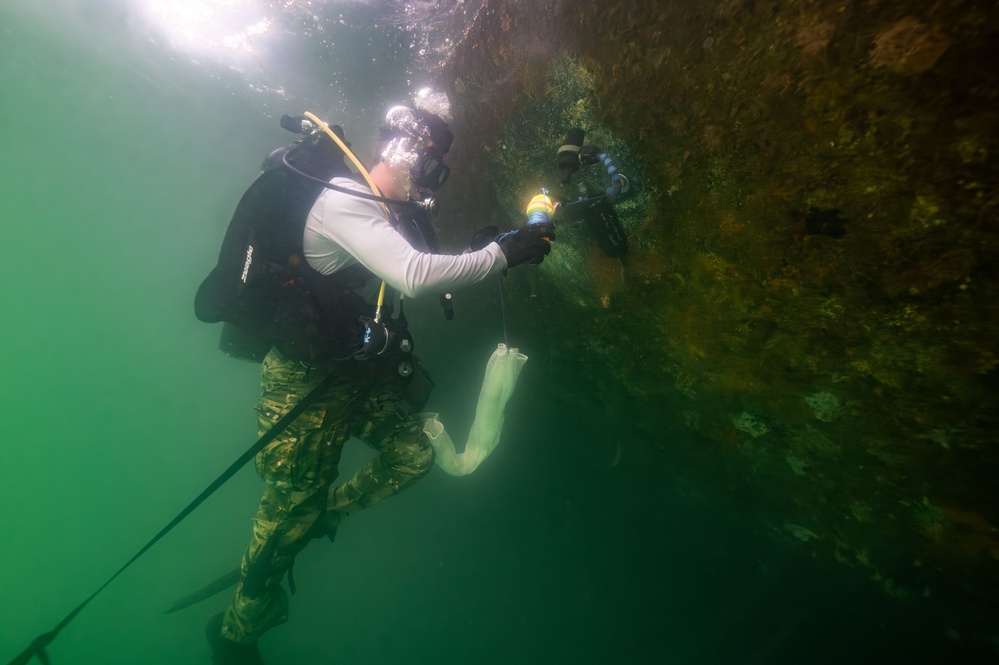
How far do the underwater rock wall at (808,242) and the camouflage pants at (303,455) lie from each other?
198cm

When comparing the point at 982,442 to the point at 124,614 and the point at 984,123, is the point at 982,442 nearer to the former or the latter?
the point at 984,123

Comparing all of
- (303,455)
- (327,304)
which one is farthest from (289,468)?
(327,304)

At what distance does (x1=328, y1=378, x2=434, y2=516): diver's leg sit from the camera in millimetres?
3582

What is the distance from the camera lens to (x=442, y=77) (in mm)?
4309

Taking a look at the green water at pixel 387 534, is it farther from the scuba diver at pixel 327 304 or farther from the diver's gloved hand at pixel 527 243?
the diver's gloved hand at pixel 527 243

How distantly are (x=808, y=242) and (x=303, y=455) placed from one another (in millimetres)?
3577

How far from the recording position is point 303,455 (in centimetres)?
325

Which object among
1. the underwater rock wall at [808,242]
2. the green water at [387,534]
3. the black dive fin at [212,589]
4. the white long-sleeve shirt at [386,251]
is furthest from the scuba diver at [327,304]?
the green water at [387,534]

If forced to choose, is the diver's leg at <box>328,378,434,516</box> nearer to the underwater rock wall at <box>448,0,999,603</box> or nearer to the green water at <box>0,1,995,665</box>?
the green water at <box>0,1,995,665</box>

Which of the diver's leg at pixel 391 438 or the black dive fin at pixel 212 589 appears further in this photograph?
the black dive fin at pixel 212 589

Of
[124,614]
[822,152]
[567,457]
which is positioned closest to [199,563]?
[124,614]

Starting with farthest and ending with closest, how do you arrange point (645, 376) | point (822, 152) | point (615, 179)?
1. point (645, 376)
2. point (615, 179)
3. point (822, 152)

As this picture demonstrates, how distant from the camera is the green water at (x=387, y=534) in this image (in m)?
4.36

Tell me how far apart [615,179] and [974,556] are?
269 centimetres
